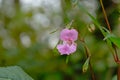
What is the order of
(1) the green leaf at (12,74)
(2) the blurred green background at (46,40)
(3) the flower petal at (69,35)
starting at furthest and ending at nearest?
(2) the blurred green background at (46,40), (3) the flower petal at (69,35), (1) the green leaf at (12,74)

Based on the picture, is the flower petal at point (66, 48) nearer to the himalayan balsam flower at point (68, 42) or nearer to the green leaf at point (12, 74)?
the himalayan balsam flower at point (68, 42)

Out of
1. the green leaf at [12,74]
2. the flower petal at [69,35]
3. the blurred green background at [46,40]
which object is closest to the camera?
the green leaf at [12,74]

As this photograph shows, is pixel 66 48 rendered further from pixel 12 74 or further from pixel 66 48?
pixel 12 74

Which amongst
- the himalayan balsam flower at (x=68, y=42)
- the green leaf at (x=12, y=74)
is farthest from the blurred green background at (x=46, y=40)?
the green leaf at (x=12, y=74)

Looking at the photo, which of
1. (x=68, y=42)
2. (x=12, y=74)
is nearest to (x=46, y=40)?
(x=68, y=42)

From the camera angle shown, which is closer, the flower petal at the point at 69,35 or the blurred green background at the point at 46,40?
the flower petal at the point at 69,35

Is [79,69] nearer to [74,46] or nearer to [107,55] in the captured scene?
[107,55]

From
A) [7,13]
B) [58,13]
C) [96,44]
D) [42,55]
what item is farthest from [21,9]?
[96,44]

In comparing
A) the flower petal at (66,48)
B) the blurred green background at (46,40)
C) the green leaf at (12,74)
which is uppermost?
the green leaf at (12,74)
